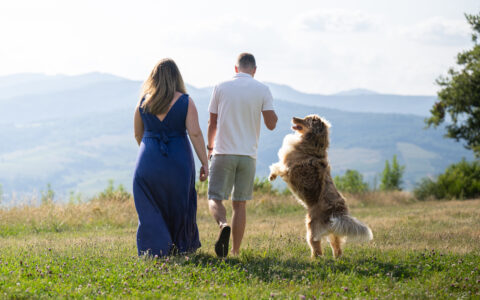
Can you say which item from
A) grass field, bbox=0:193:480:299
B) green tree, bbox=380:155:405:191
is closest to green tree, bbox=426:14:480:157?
green tree, bbox=380:155:405:191

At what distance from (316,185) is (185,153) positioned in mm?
1739

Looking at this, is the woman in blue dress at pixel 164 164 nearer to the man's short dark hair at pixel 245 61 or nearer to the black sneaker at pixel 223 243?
the black sneaker at pixel 223 243

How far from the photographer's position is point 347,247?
7797 mm

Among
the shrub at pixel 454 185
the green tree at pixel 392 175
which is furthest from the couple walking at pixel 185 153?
the green tree at pixel 392 175

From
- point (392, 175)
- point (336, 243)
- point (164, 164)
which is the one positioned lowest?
point (392, 175)

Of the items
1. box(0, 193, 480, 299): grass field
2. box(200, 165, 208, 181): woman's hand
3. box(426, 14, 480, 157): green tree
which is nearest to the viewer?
box(0, 193, 480, 299): grass field

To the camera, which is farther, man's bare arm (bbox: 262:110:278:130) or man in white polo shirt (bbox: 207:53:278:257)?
man's bare arm (bbox: 262:110:278:130)

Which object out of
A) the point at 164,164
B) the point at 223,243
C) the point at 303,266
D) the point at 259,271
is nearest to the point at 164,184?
the point at 164,164

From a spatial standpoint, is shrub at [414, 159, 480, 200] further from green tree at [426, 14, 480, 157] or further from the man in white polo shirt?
the man in white polo shirt

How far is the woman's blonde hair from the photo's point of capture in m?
6.18

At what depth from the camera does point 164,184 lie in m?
6.26

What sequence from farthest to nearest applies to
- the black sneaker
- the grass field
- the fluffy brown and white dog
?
the fluffy brown and white dog, the black sneaker, the grass field

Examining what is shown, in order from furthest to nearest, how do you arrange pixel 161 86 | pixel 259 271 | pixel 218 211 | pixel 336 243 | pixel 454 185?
pixel 454 185 → pixel 336 243 → pixel 218 211 → pixel 161 86 → pixel 259 271

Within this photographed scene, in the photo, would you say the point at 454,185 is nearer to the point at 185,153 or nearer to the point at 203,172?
the point at 203,172
